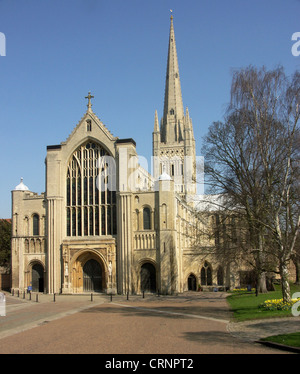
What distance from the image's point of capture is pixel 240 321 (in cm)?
2073

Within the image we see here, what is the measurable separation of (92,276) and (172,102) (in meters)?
47.9

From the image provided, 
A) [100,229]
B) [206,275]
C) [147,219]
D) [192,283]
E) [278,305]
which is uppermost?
[147,219]

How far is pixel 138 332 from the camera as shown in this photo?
18.1m

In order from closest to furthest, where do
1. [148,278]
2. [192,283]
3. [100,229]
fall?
[148,278] < [100,229] < [192,283]

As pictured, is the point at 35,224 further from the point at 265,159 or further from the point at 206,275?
the point at 265,159

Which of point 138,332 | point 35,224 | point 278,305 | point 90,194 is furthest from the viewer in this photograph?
point 35,224

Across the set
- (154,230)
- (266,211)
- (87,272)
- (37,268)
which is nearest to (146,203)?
(154,230)

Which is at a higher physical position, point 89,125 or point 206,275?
point 89,125

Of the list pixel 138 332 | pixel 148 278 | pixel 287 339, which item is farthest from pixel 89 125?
pixel 287 339

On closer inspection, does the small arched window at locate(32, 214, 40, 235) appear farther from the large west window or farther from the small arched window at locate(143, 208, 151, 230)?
the small arched window at locate(143, 208, 151, 230)

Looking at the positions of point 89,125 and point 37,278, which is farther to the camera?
point 37,278

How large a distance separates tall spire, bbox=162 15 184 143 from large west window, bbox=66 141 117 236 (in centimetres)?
4039

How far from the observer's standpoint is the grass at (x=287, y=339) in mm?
13980

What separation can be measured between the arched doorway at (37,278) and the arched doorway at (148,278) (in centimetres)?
1140
